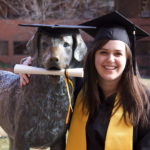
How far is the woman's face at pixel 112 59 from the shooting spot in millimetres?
2223

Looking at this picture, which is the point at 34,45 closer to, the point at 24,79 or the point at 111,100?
the point at 24,79

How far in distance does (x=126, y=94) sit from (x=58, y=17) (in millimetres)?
12711

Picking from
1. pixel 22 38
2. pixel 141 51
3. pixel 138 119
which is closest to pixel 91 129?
pixel 138 119

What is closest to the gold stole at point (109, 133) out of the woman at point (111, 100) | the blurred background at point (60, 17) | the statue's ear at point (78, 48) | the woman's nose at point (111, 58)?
the woman at point (111, 100)

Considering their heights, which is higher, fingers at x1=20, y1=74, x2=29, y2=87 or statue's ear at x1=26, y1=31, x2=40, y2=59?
statue's ear at x1=26, y1=31, x2=40, y2=59

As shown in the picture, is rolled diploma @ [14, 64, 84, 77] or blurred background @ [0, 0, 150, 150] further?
blurred background @ [0, 0, 150, 150]

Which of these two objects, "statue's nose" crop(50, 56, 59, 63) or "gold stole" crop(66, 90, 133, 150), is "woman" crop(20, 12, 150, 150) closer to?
"gold stole" crop(66, 90, 133, 150)

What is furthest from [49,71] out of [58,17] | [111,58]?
[58,17]

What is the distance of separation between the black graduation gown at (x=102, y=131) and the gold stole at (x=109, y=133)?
6 cm

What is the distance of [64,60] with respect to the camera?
1.96 m

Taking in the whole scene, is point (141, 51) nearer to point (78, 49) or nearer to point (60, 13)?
point (60, 13)

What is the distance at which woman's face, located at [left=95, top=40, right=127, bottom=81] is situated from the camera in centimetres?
222

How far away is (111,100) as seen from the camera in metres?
2.45

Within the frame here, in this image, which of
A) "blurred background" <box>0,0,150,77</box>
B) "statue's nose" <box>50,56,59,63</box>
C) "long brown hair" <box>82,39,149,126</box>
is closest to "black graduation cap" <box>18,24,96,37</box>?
"statue's nose" <box>50,56,59,63</box>
